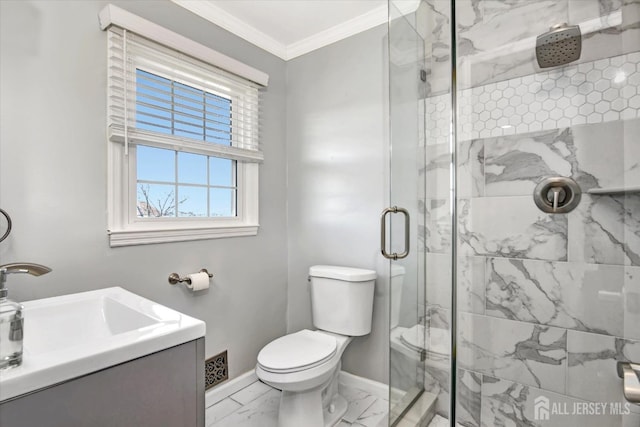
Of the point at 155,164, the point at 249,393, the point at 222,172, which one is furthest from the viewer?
the point at 222,172

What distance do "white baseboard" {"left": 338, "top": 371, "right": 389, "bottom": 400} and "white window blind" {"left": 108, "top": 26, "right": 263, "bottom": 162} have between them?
151cm

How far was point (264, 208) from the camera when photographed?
223cm

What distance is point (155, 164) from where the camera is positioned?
172cm

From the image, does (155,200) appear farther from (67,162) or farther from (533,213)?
(533,213)

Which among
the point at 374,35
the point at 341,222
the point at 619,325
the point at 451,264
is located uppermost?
the point at 374,35

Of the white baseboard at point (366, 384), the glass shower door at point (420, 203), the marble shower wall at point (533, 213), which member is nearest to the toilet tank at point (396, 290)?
the glass shower door at point (420, 203)

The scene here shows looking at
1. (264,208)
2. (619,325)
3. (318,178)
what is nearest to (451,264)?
(619,325)

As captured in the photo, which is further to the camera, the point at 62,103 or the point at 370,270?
the point at 370,270

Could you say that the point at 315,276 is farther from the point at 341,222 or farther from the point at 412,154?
the point at 412,154

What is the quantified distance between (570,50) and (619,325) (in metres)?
1.13

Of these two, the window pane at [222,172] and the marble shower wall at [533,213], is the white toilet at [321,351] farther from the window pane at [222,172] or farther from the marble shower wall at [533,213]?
the window pane at [222,172]

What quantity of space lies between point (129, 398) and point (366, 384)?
1567mm

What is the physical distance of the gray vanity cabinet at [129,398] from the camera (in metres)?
0.63

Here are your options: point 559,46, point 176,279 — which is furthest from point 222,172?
point 559,46
